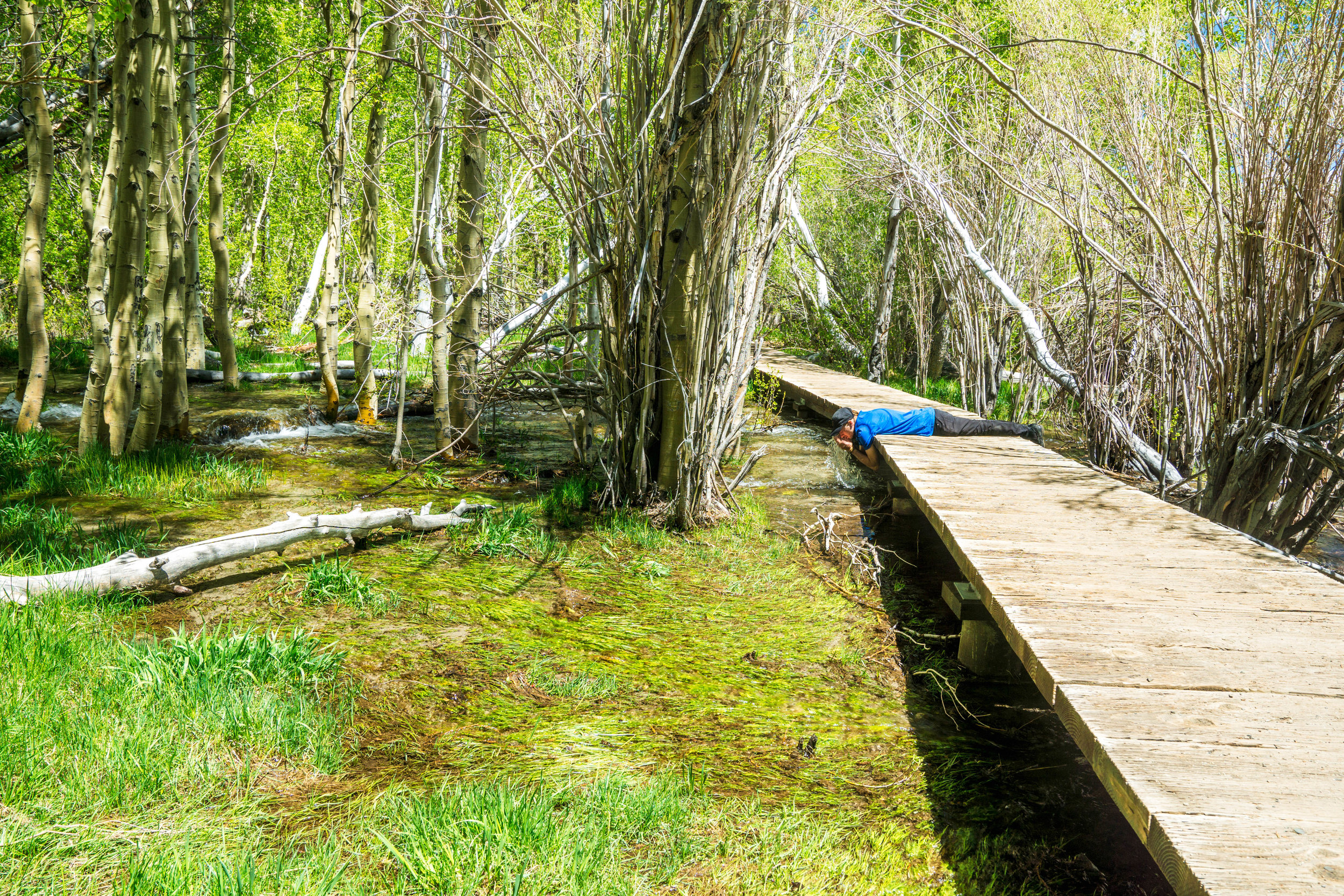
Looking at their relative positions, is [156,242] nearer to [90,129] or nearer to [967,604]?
[90,129]

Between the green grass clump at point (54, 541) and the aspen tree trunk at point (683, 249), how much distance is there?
8.99ft

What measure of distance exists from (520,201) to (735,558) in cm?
618

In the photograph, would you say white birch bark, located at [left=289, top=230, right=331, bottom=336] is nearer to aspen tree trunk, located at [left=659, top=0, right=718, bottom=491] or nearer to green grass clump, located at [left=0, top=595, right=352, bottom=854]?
aspen tree trunk, located at [left=659, top=0, right=718, bottom=491]

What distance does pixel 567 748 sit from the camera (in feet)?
9.35

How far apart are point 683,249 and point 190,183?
22.4ft

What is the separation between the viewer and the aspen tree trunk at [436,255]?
19.9ft

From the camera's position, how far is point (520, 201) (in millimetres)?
9727

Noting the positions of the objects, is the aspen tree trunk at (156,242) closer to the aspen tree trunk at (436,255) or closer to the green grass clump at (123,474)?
the green grass clump at (123,474)

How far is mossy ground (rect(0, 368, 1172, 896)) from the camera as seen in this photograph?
84.4 inches

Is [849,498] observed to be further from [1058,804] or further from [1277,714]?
[1277,714]

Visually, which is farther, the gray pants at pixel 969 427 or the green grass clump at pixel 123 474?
the gray pants at pixel 969 427

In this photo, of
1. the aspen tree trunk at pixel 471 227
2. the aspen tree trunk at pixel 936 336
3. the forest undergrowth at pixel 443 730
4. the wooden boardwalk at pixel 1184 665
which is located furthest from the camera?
the aspen tree trunk at pixel 936 336

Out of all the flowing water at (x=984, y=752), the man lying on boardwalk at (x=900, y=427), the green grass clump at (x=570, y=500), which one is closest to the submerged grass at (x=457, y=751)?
the flowing water at (x=984, y=752)

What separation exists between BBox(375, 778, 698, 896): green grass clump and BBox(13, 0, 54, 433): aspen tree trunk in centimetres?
601
